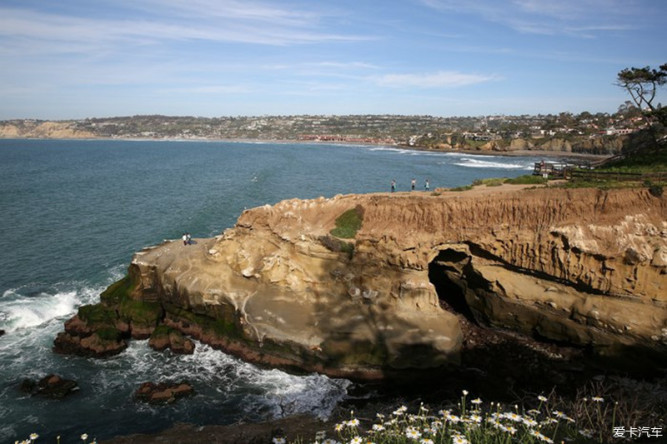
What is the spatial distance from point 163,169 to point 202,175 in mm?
17311

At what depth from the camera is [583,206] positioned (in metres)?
19.7

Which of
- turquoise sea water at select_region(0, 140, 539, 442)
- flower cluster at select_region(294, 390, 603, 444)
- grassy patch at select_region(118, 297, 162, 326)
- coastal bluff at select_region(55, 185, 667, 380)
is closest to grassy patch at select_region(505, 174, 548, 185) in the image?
coastal bluff at select_region(55, 185, 667, 380)

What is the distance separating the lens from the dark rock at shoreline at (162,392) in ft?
57.9

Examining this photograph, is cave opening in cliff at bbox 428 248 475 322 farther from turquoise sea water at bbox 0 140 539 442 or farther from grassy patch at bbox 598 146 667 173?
grassy patch at bbox 598 146 667 173

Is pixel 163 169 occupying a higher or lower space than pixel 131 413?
higher

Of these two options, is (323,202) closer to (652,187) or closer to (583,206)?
(583,206)

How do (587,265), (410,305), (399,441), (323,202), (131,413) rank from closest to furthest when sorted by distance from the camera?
(399,441) < (131,413) < (587,265) < (410,305) < (323,202)

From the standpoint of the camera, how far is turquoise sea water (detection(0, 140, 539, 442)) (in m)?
17.0

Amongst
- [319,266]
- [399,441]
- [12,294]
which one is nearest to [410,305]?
[319,266]

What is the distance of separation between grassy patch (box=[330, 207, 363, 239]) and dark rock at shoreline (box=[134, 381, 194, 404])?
31.6 feet

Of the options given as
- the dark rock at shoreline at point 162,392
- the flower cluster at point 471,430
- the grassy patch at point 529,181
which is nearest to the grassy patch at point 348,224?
the dark rock at shoreline at point 162,392

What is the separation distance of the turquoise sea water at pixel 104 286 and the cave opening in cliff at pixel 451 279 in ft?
26.7

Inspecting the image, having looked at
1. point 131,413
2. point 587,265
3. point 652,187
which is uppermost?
point 652,187

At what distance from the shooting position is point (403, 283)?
2055cm
